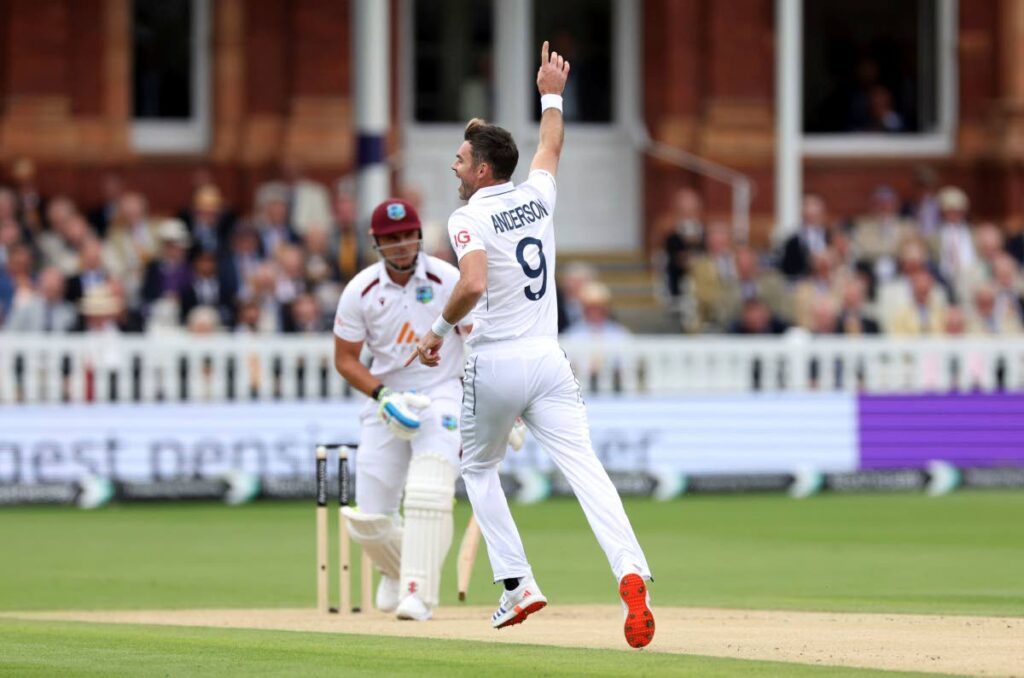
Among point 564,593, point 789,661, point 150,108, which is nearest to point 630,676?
point 789,661

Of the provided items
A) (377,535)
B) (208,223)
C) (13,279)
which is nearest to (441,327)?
(377,535)

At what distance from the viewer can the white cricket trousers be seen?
9633 millimetres

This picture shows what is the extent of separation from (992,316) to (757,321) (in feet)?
8.42

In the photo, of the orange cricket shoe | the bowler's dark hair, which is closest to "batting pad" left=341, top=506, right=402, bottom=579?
the bowler's dark hair

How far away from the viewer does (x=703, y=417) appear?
64.6 feet

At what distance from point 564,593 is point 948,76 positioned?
1473 cm

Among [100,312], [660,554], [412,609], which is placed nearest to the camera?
[412,609]

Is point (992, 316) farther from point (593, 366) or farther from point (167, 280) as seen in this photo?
point (167, 280)

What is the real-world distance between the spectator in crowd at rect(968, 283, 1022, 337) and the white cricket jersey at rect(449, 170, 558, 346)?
497 inches

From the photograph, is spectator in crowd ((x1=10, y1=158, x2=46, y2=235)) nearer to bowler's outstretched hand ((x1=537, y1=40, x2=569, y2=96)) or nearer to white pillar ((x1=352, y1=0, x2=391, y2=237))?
white pillar ((x1=352, y1=0, x2=391, y2=237))

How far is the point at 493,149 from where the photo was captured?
9836 mm

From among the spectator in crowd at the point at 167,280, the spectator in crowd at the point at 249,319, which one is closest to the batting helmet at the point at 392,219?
the spectator in crowd at the point at 249,319

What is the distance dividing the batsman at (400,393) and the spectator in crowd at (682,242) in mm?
11306

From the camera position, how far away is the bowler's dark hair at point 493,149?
388 inches
